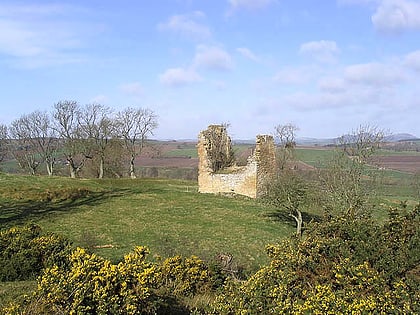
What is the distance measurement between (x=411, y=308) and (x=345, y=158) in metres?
17.1

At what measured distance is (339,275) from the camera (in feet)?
19.6

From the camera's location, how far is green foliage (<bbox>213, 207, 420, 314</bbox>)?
535cm

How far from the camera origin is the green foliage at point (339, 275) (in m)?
5.35

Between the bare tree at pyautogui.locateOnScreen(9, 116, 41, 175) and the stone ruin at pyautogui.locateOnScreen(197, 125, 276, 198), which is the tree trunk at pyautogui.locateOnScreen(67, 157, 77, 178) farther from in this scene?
the stone ruin at pyautogui.locateOnScreen(197, 125, 276, 198)

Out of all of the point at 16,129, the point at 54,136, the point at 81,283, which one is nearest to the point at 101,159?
the point at 54,136

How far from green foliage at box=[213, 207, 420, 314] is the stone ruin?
20.4 meters

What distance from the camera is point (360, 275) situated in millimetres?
5844

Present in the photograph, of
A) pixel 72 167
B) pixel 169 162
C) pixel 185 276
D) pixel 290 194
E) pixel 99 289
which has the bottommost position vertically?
pixel 169 162

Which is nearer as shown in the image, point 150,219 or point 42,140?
point 150,219

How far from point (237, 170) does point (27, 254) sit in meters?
21.0

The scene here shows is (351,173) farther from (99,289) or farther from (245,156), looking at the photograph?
(245,156)

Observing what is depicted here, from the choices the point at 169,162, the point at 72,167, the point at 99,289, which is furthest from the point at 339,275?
the point at 169,162

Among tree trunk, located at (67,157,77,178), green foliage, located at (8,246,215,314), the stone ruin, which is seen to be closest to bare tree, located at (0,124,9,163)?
tree trunk, located at (67,157,77,178)

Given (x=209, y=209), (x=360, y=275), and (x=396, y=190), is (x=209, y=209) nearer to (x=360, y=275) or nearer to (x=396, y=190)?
(x=360, y=275)
